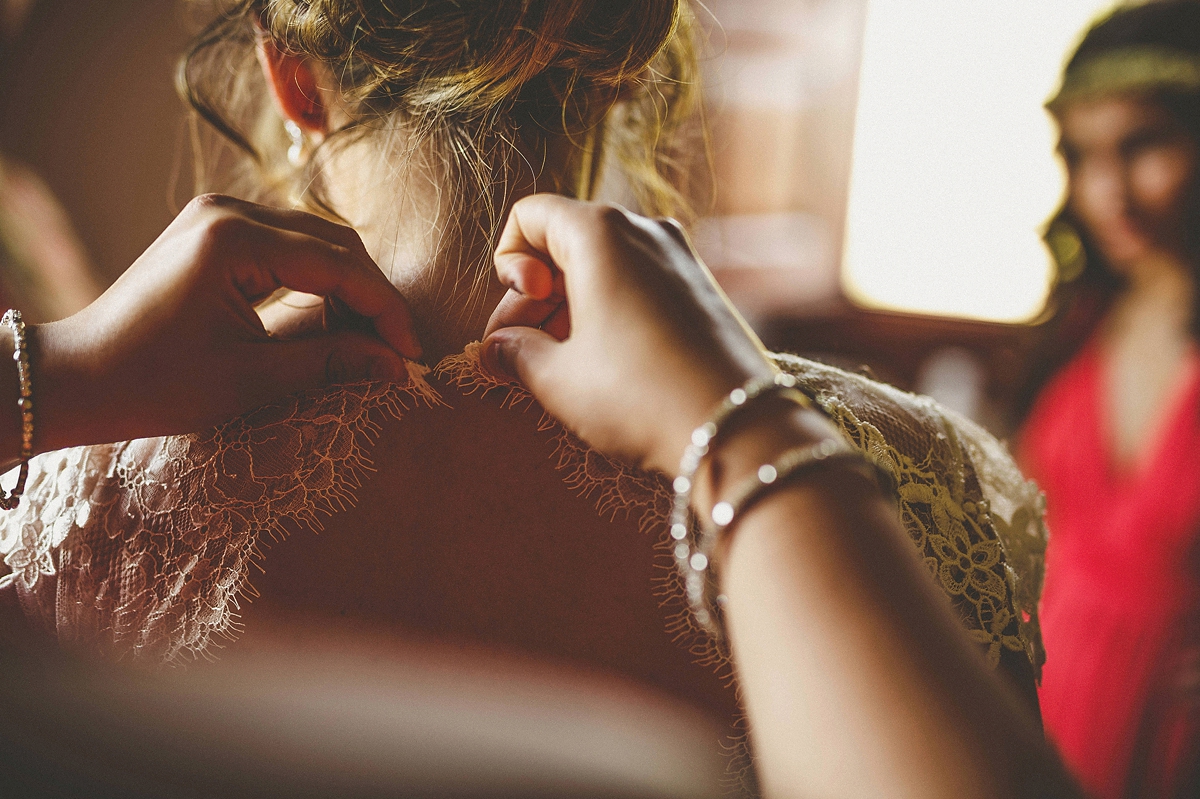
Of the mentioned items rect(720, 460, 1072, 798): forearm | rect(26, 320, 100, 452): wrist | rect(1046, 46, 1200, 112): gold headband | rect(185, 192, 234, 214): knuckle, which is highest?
rect(1046, 46, 1200, 112): gold headband

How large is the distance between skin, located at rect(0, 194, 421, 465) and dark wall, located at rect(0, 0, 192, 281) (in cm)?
237

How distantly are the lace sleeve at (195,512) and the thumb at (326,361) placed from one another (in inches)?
0.6

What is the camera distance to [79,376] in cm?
52

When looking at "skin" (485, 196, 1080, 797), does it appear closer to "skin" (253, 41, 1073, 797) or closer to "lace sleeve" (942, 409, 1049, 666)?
"skin" (253, 41, 1073, 797)

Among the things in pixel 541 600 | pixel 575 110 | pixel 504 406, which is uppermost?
pixel 575 110

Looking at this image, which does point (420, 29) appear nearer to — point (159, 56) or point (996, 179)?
point (159, 56)

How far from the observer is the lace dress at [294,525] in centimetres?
55

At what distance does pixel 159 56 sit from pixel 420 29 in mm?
2561

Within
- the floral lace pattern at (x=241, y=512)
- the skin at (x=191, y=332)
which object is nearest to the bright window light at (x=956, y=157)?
the floral lace pattern at (x=241, y=512)

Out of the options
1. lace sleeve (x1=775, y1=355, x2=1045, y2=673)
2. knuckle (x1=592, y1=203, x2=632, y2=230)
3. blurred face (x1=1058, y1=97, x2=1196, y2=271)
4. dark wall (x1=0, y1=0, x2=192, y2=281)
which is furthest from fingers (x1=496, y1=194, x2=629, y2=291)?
dark wall (x1=0, y1=0, x2=192, y2=281)

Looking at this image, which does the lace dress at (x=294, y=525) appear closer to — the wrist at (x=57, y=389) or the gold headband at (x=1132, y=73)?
the wrist at (x=57, y=389)

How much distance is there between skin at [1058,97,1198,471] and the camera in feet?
5.70

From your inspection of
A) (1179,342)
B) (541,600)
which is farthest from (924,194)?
(541,600)

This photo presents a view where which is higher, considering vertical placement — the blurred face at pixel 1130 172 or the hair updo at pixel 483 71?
the hair updo at pixel 483 71
